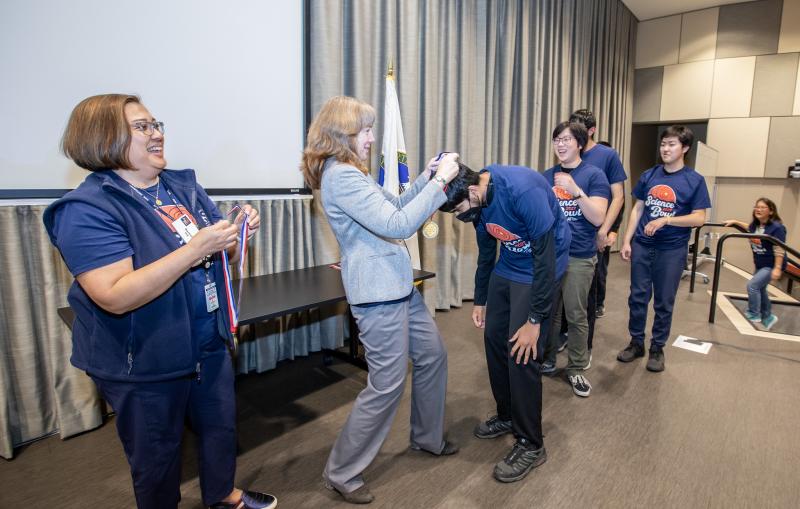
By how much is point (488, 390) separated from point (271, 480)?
1.30 metres

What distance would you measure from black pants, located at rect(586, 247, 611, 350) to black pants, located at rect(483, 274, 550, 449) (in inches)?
41.1

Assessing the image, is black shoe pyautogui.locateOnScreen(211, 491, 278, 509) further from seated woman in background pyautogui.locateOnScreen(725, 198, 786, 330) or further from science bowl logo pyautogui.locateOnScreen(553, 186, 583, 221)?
seated woman in background pyautogui.locateOnScreen(725, 198, 786, 330)

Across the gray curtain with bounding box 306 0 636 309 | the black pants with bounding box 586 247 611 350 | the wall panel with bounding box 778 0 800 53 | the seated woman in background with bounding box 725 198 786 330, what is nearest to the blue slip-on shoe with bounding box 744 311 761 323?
the seated woman in background with bounding box 725 198 786 330

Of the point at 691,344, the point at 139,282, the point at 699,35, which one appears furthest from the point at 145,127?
the point at 699,35

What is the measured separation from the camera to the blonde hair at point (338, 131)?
4.72 ft

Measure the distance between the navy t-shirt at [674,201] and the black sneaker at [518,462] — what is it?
1.62m

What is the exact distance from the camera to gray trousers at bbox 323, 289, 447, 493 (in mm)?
1541

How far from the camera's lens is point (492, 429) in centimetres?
205

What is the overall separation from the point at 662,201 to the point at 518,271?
5.05 feet

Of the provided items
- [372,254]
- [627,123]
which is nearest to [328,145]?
[372,254]

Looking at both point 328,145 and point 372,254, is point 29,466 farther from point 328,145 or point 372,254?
point 328,145

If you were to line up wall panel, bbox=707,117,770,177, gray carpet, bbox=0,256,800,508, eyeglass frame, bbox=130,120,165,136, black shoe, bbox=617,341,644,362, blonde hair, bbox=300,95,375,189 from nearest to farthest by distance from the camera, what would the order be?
eyeglass frame, bbox=130,120,165,136 < blonde hair, bbox=300,95,375,189 < gray carpet, bbox=0,256,800,508 < black shoe, bbox=617,341,644,362 < wall panel, bbox=707,117,770,177

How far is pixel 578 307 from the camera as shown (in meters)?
2.49

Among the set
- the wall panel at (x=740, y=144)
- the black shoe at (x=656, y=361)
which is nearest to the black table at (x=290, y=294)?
the black shoe at (x=656, y=361)
